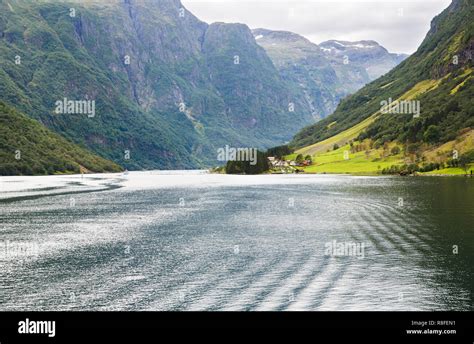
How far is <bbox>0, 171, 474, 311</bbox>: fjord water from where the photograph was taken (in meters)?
45.3

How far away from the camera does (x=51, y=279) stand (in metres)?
53.5

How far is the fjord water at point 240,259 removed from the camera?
45.3 metres

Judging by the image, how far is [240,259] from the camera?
62.5 metres

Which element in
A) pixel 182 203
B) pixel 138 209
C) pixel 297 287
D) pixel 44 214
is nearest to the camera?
pixel 297 287

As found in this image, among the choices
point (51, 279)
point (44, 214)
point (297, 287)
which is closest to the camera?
point (297, 287)
